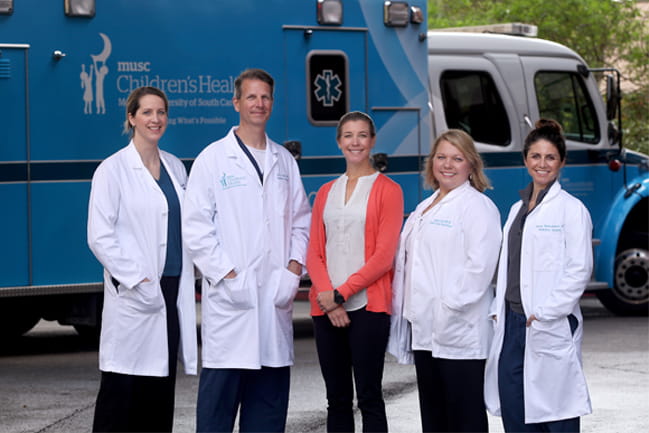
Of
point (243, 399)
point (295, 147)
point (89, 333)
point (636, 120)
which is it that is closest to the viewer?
point (243, 399)

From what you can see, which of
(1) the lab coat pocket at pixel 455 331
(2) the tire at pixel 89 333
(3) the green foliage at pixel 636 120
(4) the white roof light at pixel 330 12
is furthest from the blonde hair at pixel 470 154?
(3) the green foliage at pixel 636 120

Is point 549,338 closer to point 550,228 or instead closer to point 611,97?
point 550,228

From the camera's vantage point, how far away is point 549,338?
542 centimetres

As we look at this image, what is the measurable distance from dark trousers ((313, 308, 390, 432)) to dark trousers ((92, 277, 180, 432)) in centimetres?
71

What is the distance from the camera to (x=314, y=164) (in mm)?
10086

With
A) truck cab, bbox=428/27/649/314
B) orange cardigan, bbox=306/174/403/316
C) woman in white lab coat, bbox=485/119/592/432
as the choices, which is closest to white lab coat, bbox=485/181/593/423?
woman in white lab coat, bbox=485/119/592/432

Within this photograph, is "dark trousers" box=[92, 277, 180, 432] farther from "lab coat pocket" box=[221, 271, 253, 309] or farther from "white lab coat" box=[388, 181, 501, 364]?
"white lab coat" box=[388, 181, 501, 364]

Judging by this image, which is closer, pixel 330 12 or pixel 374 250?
pixel 374 250

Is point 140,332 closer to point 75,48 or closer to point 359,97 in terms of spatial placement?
point 75,48

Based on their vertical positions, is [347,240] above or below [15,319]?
above

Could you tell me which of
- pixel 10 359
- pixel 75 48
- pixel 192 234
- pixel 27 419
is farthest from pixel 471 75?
pixel 192 234

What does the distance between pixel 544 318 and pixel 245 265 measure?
1408mm

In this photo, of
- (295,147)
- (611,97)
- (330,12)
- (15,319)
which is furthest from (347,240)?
(611,97)

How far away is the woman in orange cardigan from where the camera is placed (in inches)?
233
